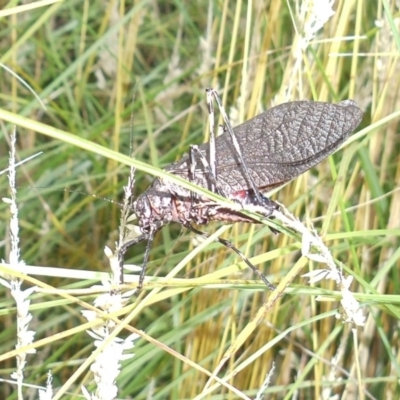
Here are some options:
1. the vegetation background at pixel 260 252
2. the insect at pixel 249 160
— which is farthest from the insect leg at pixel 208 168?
the vegetation background at pixel 260 252

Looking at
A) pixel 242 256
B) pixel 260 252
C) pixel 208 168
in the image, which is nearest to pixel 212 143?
pixel 208 168

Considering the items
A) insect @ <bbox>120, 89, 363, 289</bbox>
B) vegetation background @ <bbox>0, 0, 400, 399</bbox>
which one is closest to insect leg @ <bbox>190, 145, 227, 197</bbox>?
insect @ <bbox>120, 89, 363, 289</bbox>

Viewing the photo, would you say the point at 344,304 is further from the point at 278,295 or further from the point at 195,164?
the point at 195,164

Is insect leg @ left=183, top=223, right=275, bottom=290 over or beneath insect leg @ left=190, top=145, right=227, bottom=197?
beneath

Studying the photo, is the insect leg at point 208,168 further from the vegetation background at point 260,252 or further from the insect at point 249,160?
the vegetation background at point 260,252

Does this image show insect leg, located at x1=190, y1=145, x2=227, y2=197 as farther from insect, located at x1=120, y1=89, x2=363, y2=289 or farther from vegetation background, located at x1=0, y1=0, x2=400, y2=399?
vegetation background, located at x1=0, y1=0, x2=400, y2=399

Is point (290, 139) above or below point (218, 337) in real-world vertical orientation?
above

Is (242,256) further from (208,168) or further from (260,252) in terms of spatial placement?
(260,252)

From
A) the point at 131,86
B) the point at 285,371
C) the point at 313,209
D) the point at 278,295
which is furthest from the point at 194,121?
the point at 278,295
